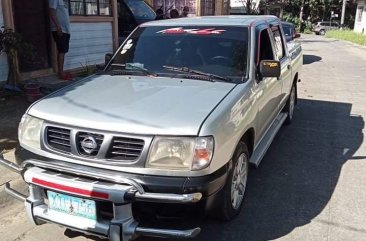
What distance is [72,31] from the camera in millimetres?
9961

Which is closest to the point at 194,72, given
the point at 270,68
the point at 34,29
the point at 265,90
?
the point at 270,68

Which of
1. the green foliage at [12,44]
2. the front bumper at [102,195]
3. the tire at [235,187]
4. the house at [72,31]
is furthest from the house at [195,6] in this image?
the front bumper at [102,195]

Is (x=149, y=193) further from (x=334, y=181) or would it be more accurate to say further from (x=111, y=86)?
(x=334, y=181)

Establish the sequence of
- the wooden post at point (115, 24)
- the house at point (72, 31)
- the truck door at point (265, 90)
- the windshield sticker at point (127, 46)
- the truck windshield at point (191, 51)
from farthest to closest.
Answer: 1. the wooden post at point (115, 24)
2. the house at point (72, 31)
3. the windshield sticker at point (127, 46)
4. the truck door at point (265, 90)
5. the truck windshield at point (191, 51)

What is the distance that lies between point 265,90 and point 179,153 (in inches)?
76.3

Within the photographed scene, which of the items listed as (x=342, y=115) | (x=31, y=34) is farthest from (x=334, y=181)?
(x=31, y=34)

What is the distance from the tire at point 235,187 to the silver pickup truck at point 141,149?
0.4 inches

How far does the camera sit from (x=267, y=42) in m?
4.96

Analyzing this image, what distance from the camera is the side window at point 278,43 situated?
544cm

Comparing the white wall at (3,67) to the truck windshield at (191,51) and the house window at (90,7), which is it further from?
the truck windshield at (191,51)

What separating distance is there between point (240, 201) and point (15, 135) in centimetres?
319

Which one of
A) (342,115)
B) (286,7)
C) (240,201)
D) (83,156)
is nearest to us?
(83,156)

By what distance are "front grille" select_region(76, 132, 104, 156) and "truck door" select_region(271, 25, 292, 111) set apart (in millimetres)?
3000

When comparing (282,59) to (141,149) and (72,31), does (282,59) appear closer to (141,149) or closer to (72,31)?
(141,149)
